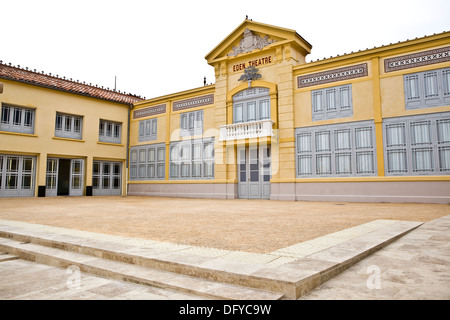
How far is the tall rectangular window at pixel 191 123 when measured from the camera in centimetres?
1801

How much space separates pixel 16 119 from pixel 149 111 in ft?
24.0

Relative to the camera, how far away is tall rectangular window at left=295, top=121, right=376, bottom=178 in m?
13.1

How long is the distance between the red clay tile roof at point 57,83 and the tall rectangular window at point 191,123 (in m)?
5.10

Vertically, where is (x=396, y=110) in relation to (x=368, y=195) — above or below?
above

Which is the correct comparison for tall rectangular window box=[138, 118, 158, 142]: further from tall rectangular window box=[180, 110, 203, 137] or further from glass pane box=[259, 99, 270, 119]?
glass pane box=[259, 99, 270, 119]

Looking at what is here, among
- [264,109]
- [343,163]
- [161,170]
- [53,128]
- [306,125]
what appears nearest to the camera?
[343,163]

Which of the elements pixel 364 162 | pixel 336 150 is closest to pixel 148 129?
pixel 336 150

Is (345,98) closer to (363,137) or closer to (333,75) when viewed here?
(333,75)

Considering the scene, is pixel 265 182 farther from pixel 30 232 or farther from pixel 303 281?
pixel 303 281

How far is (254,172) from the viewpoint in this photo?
15.8 meters

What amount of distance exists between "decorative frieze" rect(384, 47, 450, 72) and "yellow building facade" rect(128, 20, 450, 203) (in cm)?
4
